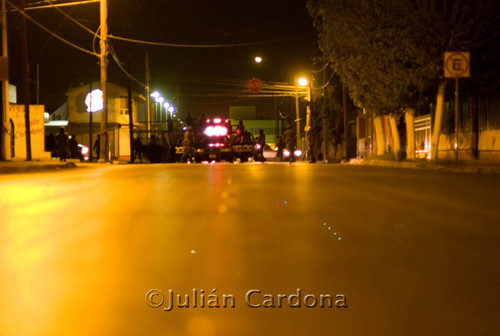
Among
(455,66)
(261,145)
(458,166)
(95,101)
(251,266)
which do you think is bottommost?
(251,266)

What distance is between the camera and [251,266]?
19.9 feet

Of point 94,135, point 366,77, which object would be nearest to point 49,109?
point 94,135

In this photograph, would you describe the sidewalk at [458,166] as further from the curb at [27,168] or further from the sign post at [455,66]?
the curb at [27,168]

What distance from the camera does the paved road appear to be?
4.47 meters

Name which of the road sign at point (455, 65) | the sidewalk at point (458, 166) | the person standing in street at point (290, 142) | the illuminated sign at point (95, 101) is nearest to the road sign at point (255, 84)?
the illuminated sign at point (95, 101)

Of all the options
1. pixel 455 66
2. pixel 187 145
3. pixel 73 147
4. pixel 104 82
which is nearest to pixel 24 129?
pixel 104 82

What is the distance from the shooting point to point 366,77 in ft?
100

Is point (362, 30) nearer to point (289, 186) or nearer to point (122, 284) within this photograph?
point (289, 186)

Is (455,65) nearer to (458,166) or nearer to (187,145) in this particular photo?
(458,166)

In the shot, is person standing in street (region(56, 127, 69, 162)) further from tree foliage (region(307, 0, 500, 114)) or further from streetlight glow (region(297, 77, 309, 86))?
streetlight glow (region(297, 77, 309, 86))

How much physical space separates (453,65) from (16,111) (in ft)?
72.1

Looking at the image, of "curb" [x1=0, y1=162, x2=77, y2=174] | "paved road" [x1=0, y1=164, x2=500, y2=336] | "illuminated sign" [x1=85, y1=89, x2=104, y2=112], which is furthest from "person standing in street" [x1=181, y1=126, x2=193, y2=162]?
"illuminated sign" [x1=85, y1=89, x2=104, y2=112]

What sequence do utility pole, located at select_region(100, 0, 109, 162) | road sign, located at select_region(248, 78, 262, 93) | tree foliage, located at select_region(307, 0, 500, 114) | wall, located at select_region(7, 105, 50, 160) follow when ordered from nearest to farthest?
tree foliage, located at select_region(307, 0, 500, 114) → wall, located at select_region(7, 105, 50, 160) → utility pole, located at select_region(100, 0, 109, 162) → road sign, located at select_region(248, 78, 262, 93)

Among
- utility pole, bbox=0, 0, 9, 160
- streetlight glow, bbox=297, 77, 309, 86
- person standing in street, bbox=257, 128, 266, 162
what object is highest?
streetlight glow, bbox=297, 77, 309, 86
